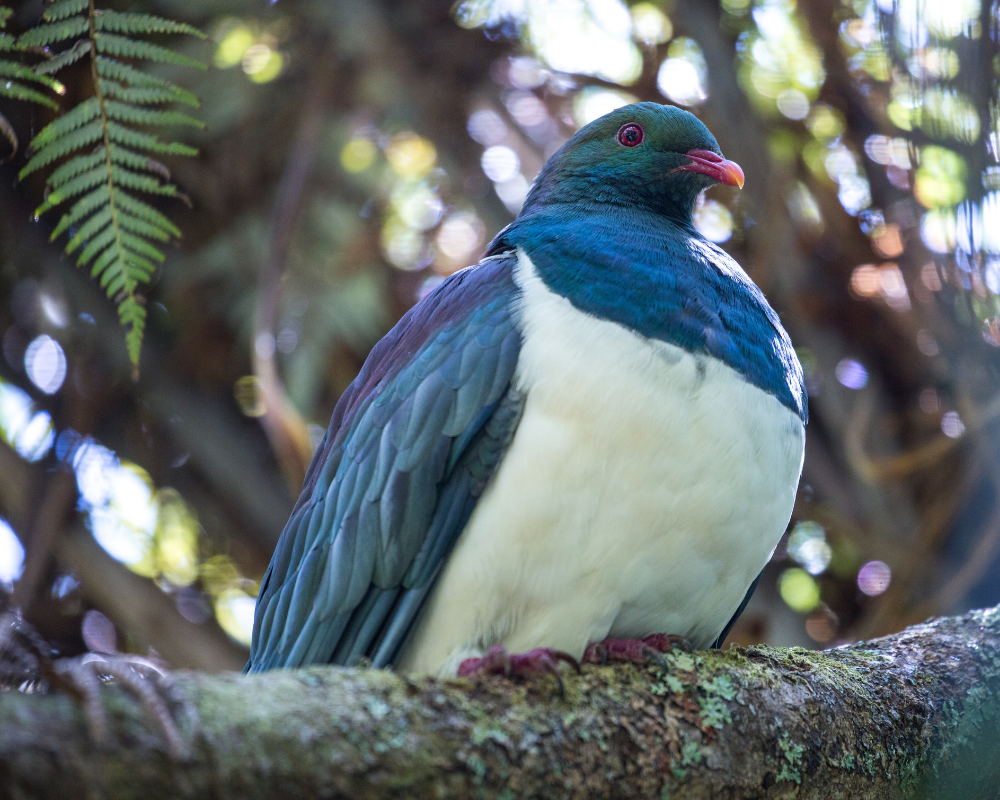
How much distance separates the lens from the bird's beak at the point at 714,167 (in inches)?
124

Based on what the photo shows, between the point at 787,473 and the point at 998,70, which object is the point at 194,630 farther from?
the point at 998,70

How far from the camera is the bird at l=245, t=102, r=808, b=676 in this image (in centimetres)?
224

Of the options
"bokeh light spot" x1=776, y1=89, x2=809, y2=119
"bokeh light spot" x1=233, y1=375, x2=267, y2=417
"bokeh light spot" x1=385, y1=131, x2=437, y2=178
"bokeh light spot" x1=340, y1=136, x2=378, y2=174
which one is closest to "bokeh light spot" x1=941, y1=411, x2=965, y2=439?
"bokeh light spot" x1=776, y1=89, x2=809, y2=119

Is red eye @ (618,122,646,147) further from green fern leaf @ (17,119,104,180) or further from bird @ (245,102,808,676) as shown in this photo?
green fern leaf @ (17,119,104,180)

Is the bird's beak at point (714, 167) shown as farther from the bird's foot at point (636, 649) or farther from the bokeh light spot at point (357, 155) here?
the bokeh light spot at point (357, 155)

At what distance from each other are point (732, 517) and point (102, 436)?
12.8 feet

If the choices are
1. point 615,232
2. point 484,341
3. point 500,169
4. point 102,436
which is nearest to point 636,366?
point 484,341

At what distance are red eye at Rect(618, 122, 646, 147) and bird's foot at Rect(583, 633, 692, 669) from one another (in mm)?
1667

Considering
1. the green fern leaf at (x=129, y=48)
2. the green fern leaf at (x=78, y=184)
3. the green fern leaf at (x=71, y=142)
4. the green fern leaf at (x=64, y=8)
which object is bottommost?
the green fern leaf at (x=78, y=184)

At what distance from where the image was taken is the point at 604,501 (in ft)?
7.30

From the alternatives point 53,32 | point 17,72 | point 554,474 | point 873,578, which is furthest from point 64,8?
point 873,578

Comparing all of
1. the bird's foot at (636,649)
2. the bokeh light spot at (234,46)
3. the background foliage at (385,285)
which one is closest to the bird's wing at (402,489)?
the bird's foot at (636,649)

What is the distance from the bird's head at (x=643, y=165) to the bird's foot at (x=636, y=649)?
1427 millimetres

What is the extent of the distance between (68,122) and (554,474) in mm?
1342
